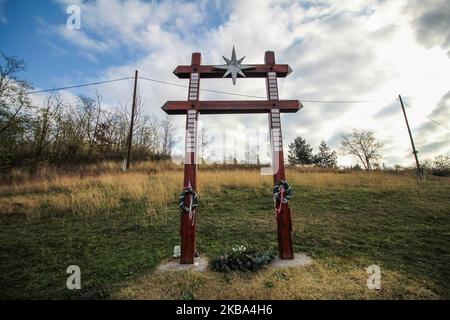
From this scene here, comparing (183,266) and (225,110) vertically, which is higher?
(225,110)

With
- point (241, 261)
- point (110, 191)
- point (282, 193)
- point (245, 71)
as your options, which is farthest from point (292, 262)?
point (110, 191)

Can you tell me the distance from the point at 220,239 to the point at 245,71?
399 centimetres

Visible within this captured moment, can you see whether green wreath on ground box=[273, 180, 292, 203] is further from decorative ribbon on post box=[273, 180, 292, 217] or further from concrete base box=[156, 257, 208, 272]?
Result: concrete base box=[156, 257, 208, 272]

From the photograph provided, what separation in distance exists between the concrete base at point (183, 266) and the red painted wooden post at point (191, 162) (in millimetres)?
113

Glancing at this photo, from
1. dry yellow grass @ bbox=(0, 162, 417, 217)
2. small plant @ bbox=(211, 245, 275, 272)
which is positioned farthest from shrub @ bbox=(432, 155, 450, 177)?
small plant @ bbox=(211, 245, 275, 272)

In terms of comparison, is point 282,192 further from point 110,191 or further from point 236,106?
point 110,191

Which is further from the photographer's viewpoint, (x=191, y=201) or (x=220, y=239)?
(x=220, y=239)

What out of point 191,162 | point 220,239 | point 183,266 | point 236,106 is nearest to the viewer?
point 183,266

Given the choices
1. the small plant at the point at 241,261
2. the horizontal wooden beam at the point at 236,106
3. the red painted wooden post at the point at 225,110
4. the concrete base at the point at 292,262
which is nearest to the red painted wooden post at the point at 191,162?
the red painted wooden post at the point at 225,110

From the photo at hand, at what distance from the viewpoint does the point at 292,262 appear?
15.2ft

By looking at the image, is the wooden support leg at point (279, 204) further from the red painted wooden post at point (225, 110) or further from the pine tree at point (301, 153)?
the pine tree at point (301, 153)

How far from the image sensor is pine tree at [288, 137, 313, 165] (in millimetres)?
38906

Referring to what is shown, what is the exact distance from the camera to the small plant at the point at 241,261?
14.1 feet

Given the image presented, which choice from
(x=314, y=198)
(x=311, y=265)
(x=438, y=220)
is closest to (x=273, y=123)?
(x=311, y=265)
